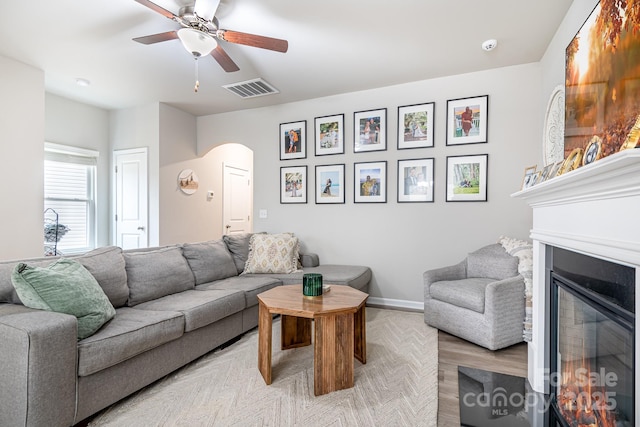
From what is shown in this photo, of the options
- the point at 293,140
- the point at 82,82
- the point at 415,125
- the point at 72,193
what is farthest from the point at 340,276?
the point at 72,193

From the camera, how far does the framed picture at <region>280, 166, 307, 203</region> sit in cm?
441

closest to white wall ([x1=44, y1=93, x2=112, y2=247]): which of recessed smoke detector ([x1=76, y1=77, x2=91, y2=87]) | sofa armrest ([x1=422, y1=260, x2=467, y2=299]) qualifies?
recessed smoke detector ([x1=76, y1=77, x2=91, y2=87])

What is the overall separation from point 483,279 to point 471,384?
1.26 m

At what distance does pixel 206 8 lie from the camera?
2.14 meters

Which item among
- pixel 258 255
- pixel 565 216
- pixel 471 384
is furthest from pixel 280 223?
pixel 565 216

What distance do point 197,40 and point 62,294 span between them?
186 cm

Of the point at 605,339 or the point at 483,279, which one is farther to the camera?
the point at 483,279

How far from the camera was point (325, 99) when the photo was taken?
14.0 feet

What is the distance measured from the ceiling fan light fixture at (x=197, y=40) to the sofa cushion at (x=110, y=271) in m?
A: 1.65

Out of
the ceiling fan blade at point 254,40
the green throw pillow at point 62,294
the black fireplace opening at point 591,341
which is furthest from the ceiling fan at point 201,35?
the black fireplace opening at point 591,341

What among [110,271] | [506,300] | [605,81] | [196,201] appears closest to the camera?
[605,81]

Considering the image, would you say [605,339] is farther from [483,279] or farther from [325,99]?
[325,99]

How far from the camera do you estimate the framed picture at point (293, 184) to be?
4414mm

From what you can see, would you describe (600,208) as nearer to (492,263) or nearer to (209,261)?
(492,263)
